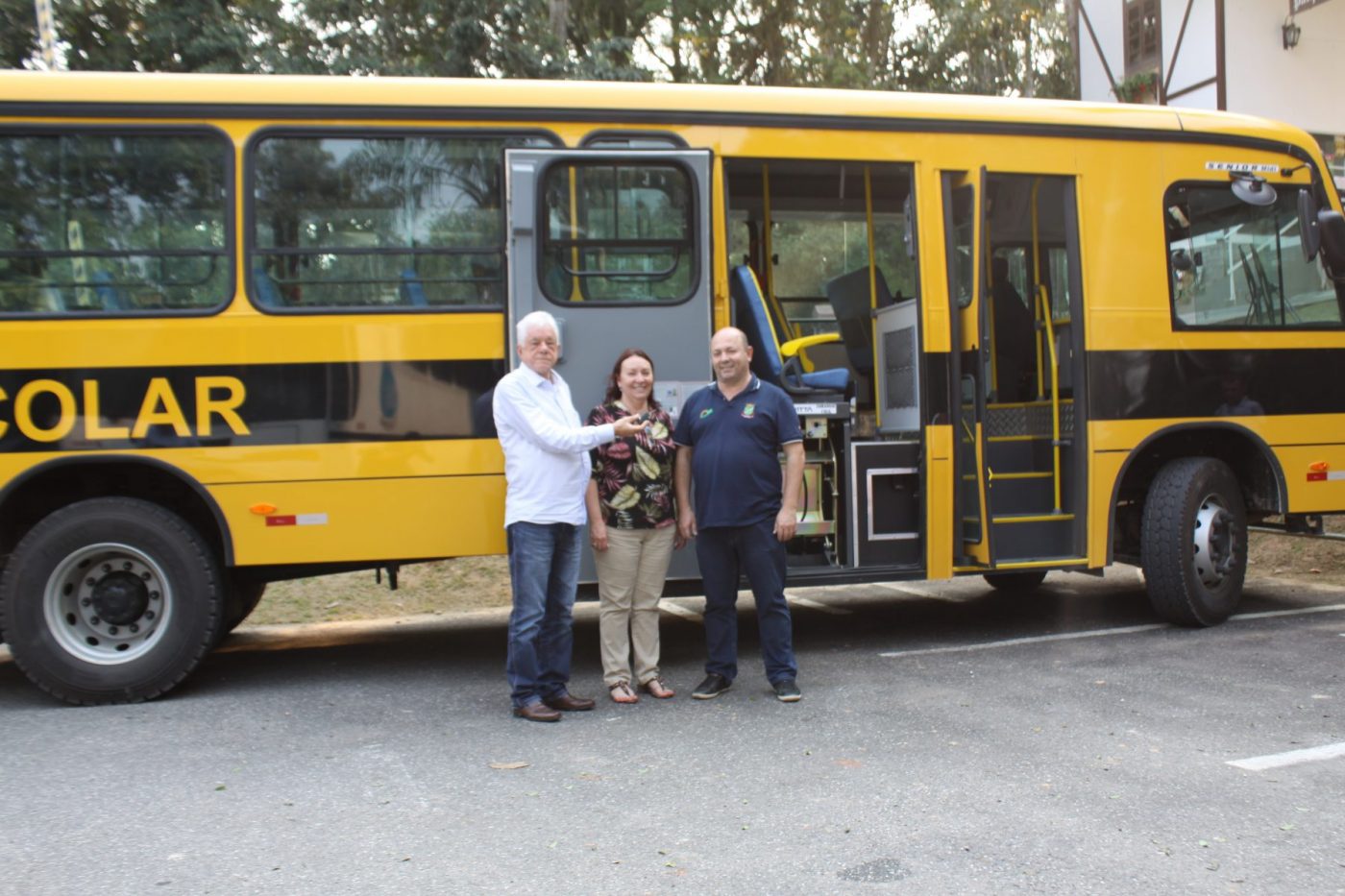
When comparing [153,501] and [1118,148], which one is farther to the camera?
[1118,148]

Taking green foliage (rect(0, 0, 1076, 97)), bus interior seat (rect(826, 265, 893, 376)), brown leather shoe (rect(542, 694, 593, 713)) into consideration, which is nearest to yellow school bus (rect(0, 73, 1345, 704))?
bus interior seat (rect(826, 265, 893, 376))

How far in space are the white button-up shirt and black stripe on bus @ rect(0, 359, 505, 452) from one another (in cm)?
70

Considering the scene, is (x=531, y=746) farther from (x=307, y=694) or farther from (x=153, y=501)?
(x=153, y=501)

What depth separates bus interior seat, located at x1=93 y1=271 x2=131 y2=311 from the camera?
5.87 metres

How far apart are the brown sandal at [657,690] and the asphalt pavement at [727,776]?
0.08 metres

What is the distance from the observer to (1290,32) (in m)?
16.7

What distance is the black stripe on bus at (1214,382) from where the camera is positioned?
7.15 meters

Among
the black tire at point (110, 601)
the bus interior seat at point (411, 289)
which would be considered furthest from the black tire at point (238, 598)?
the bus interior seat at point (411, 289)

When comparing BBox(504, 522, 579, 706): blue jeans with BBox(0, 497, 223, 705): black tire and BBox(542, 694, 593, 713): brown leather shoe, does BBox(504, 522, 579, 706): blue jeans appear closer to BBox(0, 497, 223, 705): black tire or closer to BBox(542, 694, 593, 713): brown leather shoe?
BBox(542, 694, 593, 713): brown leather shoe

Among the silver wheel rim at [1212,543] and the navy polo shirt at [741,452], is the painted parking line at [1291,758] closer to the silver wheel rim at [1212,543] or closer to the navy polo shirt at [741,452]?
the navy polo shirt at [741,452]

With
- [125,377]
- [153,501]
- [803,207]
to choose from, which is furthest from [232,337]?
[803,207]

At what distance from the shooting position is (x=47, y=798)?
4.52 meters

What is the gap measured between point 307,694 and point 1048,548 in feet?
13.8

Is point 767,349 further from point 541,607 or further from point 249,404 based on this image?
point 249,404
